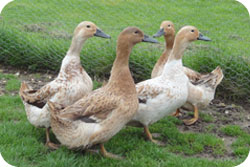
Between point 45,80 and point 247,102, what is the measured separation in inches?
136

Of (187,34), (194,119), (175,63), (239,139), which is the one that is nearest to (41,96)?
(175,63)

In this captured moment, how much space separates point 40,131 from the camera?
414 cm

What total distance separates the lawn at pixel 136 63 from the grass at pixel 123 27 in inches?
0.7

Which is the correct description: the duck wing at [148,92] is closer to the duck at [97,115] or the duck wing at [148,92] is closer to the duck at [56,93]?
the duck at [97,115]

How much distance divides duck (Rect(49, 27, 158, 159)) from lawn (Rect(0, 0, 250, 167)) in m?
0.28

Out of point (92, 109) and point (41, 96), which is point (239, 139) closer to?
point (92, 109)

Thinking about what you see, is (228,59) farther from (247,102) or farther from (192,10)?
(192,10)

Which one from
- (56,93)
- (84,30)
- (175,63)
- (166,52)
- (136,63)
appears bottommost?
(136,63)

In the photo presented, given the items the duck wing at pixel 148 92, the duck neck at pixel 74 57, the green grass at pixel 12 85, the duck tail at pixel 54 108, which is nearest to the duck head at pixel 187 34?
the duck wing at pixel 148 92

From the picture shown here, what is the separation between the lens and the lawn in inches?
143

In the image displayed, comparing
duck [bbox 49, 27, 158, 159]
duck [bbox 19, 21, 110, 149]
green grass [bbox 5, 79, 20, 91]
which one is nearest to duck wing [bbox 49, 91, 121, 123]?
duck [bbox 49, 27, 158, 159]

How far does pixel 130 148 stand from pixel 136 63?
91.4 inches

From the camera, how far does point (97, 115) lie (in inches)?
131

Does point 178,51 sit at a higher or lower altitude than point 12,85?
higher
